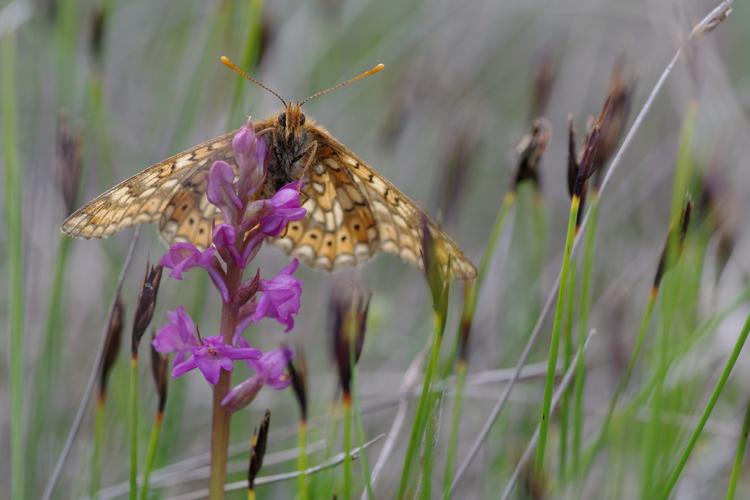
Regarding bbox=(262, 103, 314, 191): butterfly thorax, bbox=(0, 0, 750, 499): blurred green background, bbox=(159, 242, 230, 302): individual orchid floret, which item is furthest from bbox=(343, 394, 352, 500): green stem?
bbox=(262, 103, 314, 191): butterfly thorax

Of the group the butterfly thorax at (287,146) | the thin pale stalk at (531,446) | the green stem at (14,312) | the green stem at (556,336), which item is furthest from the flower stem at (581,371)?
the green stem at (14,312)

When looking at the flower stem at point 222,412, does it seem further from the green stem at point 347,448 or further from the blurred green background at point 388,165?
the blurred green background at point 388,165

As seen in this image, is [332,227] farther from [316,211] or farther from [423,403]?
[423,403]

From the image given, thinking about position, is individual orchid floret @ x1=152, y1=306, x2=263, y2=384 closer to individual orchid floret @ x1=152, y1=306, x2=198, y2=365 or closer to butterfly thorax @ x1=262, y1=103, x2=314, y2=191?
individual orchid floret @ x1=152, y1=306, x2=198, y2=365

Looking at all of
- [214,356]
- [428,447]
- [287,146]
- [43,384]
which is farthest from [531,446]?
[43,384]

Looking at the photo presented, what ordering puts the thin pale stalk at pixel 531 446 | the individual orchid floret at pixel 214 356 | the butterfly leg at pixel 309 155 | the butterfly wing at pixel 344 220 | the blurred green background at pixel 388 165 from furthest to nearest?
the blurred green background at pixel 388 165, the butterfly wing at pixel 344 220, the butterfly leg at pixel 309 155, the thin pale stalk at pixel 531 446, the individual orchid floret at pixel 214 356
